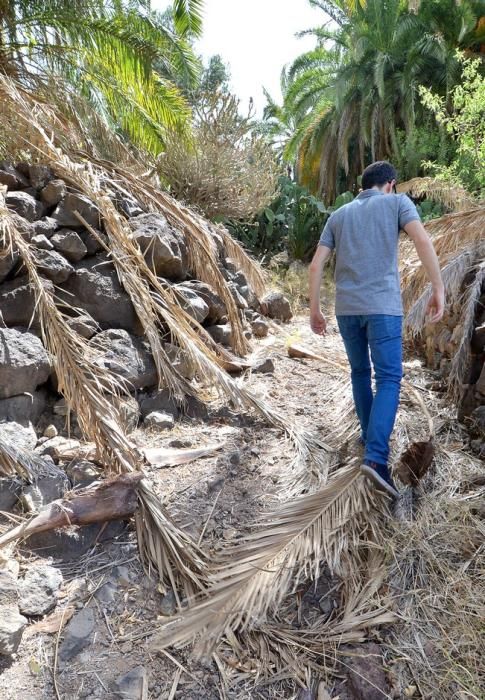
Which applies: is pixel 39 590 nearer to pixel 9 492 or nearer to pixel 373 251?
pixel 9 492

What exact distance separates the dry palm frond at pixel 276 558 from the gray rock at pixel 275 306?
3.35 meters

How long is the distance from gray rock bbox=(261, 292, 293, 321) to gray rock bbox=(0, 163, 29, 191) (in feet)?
9.04

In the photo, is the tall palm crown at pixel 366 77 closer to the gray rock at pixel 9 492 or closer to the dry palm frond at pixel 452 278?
the dry palm frond at pixel 452 278

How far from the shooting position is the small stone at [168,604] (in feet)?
6.30

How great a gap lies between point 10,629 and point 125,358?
70.2 inches

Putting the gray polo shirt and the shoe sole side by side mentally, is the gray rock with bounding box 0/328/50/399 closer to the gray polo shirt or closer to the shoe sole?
the gray polo shirt

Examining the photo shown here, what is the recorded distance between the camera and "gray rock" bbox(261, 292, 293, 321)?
5688mm

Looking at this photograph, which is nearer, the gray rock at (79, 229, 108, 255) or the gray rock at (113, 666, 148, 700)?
the gray rock at (113, 666, 148, 700)

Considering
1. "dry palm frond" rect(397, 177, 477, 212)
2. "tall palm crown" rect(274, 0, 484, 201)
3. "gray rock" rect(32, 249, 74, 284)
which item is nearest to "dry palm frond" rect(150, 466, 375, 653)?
"gray rock" rect(32, 249, 74, 284)

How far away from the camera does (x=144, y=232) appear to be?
3779mm

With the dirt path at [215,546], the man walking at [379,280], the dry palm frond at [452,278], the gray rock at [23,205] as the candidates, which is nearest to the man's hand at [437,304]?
the man walking at [379,280]

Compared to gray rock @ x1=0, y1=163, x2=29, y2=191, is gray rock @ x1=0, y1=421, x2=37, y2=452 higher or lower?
gray rock @ x1=0, y1=163, x2=29, y2=191

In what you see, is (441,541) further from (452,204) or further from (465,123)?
(465,123)

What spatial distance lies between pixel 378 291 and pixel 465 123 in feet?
14.5
